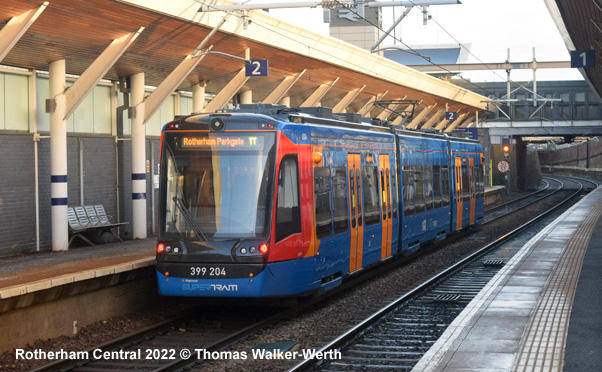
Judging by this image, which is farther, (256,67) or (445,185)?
(445,185)

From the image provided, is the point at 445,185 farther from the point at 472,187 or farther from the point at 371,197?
the point at 371,197

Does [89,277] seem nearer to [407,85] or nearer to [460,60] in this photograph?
[407,85]

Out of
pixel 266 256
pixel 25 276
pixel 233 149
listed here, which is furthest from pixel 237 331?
pixel 25 276

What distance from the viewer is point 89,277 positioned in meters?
11.4

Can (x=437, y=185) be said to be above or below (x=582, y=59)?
below

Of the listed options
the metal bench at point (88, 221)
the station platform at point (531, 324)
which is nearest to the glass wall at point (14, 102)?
the metal bench at point (88, 221)

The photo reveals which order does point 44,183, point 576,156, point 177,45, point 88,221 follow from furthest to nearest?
point 576,156 → point 88,221 → point 177,45 → point 44,183

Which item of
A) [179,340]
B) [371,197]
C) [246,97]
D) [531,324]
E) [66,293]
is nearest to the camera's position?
[531,324]

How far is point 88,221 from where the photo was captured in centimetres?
1984

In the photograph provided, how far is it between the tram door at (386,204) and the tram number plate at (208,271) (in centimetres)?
542

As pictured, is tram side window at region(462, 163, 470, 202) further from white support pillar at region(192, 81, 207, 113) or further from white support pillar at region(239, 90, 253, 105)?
white support pillar at region(192, 81, 207, 113)

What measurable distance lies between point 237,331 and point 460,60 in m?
70.2

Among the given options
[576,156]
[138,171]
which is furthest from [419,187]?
[576,156]

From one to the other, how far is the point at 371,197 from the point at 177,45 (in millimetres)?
6860
